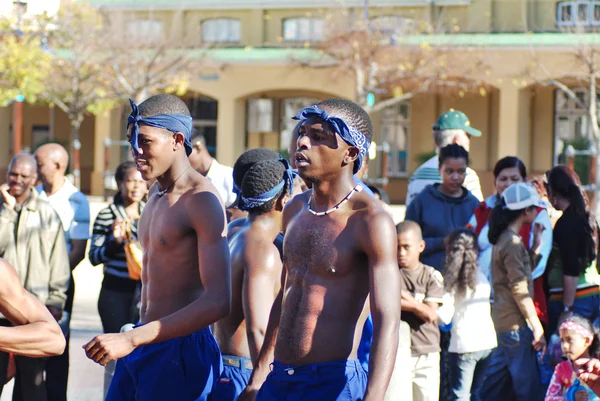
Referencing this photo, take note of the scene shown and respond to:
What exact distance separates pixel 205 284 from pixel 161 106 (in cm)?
80

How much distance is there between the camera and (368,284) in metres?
3.70

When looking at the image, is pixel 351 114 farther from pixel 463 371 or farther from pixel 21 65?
pixel 21 65

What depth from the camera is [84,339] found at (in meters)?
9.89

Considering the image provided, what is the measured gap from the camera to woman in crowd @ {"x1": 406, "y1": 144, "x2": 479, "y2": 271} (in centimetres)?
685

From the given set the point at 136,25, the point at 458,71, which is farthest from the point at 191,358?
the point at 136,25

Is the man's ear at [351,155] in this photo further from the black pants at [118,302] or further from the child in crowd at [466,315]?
the black pants at [118,302]

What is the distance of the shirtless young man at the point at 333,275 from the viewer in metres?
3.59

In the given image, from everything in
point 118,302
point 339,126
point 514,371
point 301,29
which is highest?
point 301,29

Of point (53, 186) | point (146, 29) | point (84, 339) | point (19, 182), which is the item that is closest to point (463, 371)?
point (19, 182)

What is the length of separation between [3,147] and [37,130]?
7.90ft

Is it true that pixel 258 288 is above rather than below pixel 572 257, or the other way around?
above

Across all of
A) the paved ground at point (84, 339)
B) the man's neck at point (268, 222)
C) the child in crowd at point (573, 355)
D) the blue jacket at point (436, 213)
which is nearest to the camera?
the man's neck at point (268, 222)

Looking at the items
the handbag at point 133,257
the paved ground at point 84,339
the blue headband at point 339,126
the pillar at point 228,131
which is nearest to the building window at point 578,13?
the pillar at point 228,131

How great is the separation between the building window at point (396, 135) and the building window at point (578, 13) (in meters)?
5.53
